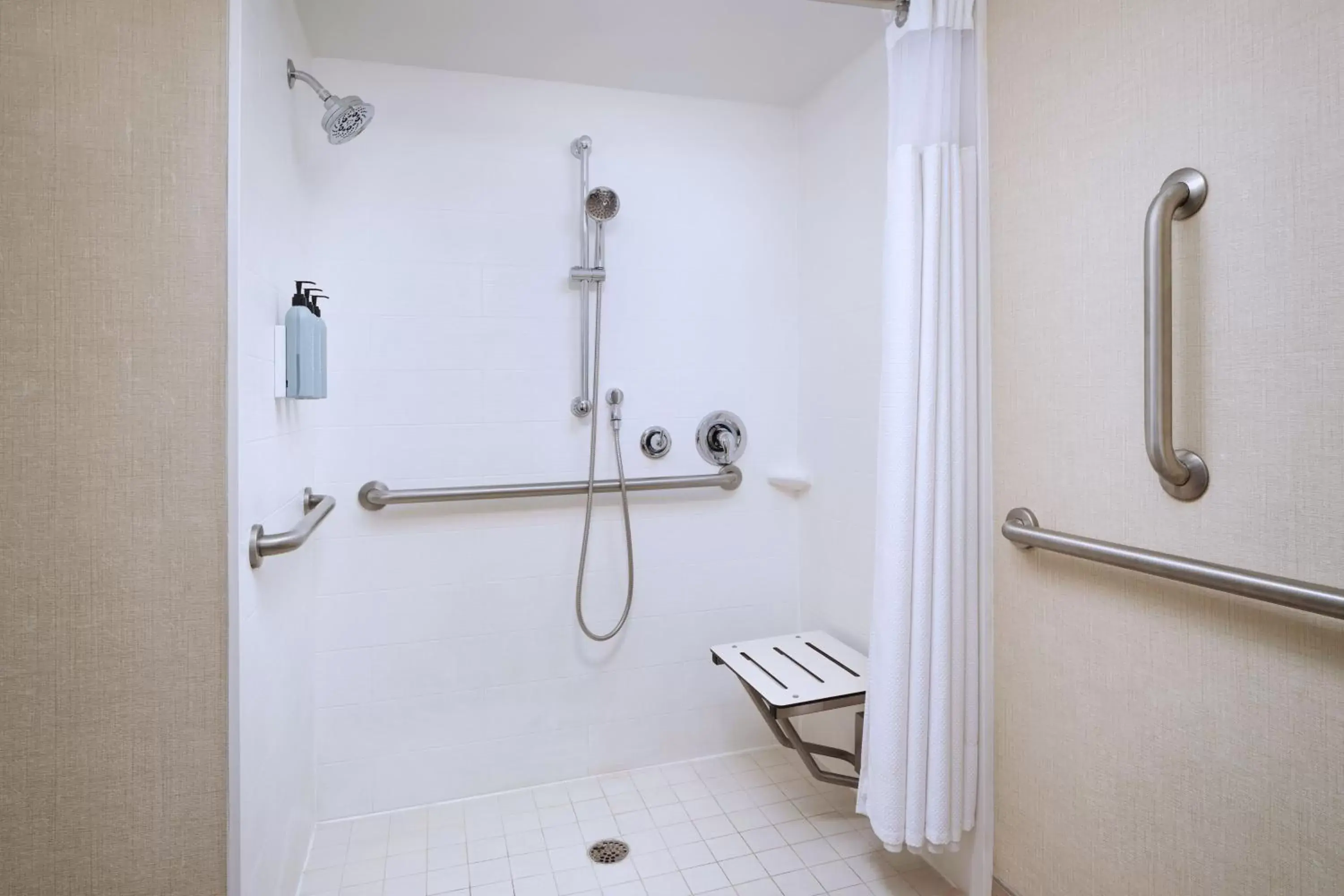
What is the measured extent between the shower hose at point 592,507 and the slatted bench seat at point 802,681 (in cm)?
33

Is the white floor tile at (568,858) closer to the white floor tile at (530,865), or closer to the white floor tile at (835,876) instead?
the white floor tile at (530,865)

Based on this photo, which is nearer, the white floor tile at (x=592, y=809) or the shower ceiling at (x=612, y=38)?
the shower ceiling at (x=612, y=38)

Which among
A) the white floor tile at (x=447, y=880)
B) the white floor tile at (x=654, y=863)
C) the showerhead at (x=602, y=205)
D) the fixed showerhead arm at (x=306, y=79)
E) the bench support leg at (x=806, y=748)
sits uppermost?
the fixed showerhead arm at (x=306, y=79)

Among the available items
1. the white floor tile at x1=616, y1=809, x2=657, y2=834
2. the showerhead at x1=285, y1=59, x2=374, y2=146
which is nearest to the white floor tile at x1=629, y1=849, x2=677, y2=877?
the white floor tile at x1=616, y1=809, x2=657, y2=834

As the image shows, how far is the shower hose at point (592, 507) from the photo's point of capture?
2.12 m

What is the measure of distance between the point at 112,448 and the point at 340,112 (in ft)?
2.96

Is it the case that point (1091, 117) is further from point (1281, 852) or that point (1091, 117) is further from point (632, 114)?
point (632, 114)

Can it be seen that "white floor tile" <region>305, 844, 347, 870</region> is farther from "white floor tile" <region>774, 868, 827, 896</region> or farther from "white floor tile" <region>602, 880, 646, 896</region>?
"white floor tile" <region>774, 868, 827, 896</region>

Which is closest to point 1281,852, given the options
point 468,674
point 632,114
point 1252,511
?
point 1252,511

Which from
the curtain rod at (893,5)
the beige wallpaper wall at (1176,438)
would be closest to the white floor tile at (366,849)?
the beige wallpaper wall at (1176,438)

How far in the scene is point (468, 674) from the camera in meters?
2.09

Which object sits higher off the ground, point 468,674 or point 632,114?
point 632,114

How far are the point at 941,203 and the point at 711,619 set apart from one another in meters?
1.46

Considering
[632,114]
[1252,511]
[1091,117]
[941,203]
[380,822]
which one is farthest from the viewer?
[632,114]
